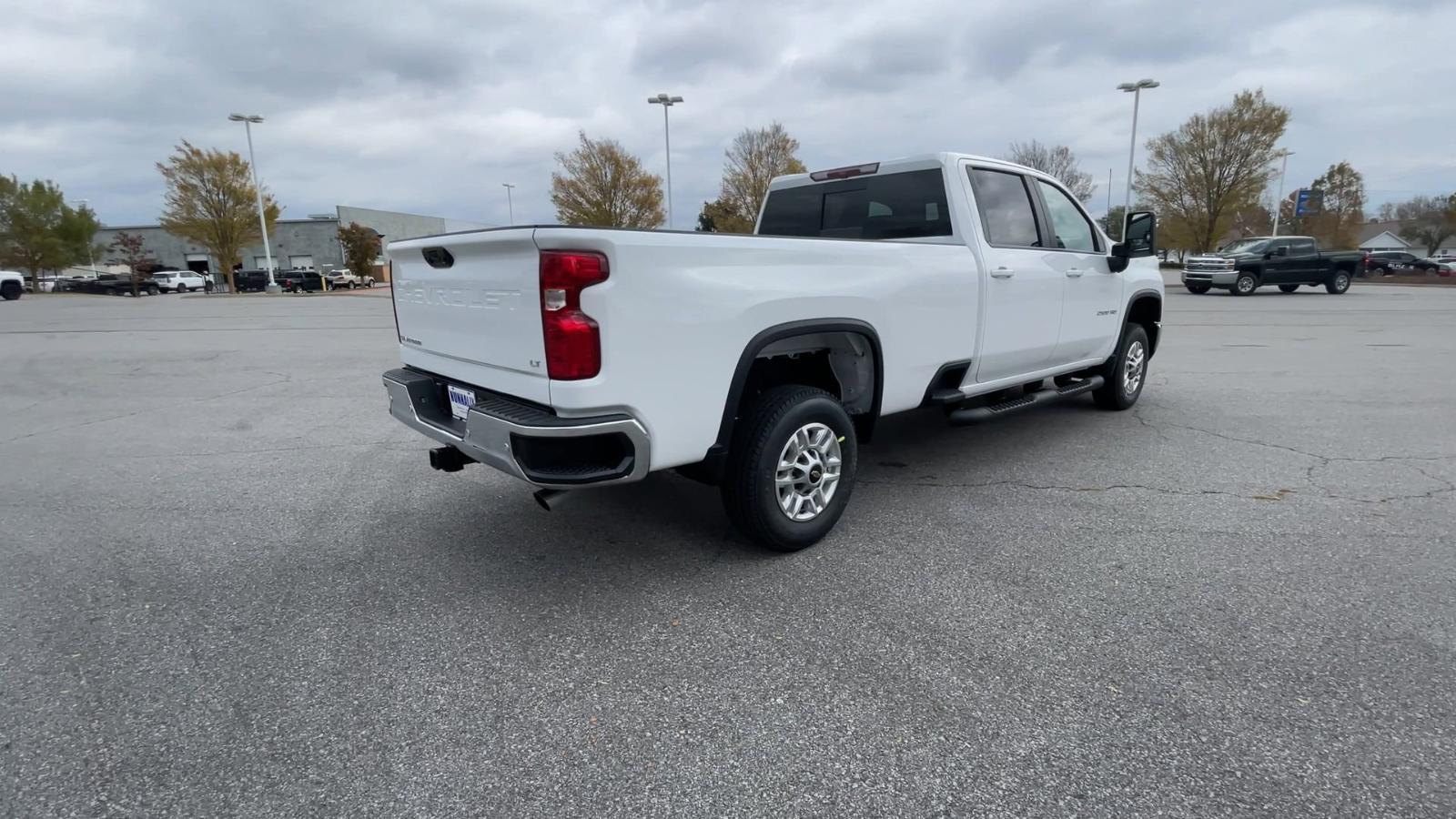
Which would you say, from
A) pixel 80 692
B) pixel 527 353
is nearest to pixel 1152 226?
pixel 527 353

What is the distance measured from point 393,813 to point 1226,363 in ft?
35.2

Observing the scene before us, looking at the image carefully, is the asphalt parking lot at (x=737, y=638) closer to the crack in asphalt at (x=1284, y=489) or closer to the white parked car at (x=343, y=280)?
the crack in asphalt at (x=1284, y=489)

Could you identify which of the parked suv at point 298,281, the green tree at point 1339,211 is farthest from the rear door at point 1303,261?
the parked suv at point 298,281

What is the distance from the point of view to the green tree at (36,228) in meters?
45.3

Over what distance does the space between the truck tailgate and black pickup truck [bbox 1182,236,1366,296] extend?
27818mm

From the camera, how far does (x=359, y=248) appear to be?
56438mm

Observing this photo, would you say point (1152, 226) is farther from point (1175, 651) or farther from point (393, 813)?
point (393, 813)

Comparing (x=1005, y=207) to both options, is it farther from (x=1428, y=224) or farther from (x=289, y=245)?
(x=1428, y=224)

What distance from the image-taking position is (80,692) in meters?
2.55

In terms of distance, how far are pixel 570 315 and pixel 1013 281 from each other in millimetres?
3091

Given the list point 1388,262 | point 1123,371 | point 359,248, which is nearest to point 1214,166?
point 1388,262

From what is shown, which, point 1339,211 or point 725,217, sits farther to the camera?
point 1339,211

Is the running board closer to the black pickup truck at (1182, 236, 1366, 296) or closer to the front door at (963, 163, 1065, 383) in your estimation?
the front door at (963, 163, 1065, 383)

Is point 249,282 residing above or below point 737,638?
above
